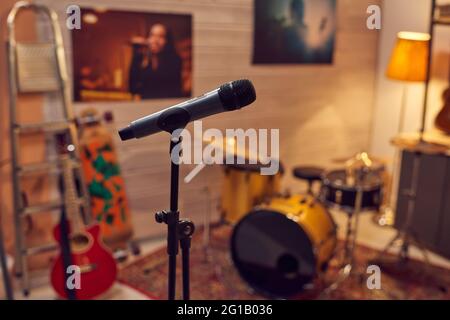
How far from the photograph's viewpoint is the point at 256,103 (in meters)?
4.11

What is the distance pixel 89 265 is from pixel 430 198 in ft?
7.46

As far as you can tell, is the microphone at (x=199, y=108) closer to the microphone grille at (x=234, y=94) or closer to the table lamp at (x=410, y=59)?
the microphone grille at (x=234, y=94)

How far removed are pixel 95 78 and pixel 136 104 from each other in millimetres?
341

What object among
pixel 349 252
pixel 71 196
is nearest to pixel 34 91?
pixel 71 196

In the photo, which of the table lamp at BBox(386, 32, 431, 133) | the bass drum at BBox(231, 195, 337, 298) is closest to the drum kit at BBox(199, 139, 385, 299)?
the bass drum at BBox(231, 195, 337, 298)

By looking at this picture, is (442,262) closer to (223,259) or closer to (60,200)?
(223,259)

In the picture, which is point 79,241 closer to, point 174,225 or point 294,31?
point 174,225

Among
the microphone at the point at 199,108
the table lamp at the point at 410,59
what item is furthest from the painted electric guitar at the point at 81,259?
the table lamp at the point at 410,59

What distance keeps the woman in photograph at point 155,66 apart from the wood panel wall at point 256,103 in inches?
3.6

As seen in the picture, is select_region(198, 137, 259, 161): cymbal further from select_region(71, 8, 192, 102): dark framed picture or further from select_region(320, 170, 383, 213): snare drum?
select_region(71, 8, 192, 102): dark framed picture

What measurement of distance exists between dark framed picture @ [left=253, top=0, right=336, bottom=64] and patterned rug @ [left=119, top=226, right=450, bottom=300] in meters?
1.52

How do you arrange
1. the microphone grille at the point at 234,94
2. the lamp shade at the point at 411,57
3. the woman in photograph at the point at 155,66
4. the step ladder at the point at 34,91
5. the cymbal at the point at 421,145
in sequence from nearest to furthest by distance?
the microphone grille at the point at 234,94, the step ladder at the point at 34,91, the cymbal at the point at 421,145, the woman in photograph at the point at 155,66, the lamp shade at the point at 411,57

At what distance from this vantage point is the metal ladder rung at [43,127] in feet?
9.78
